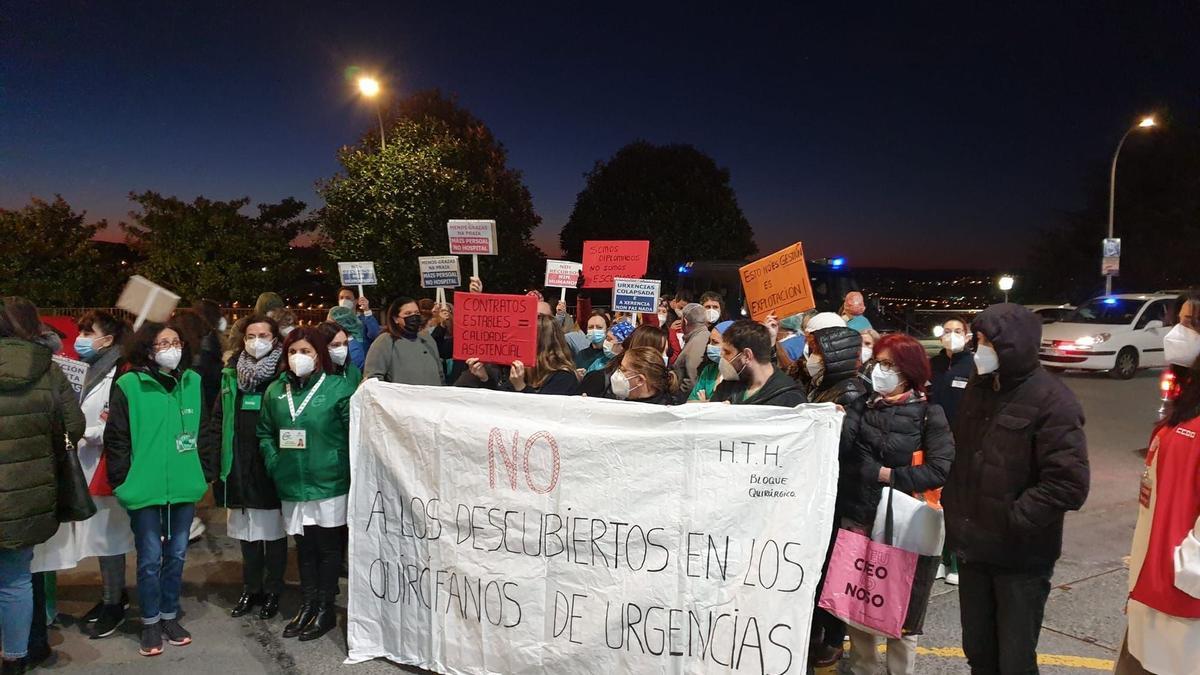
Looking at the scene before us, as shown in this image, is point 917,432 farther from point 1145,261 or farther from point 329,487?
point 1145,261

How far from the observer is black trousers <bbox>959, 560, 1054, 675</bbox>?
9.89ft

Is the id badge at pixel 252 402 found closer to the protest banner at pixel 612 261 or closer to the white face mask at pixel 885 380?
the white face mask at pixel 885 380

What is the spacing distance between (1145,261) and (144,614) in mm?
37056

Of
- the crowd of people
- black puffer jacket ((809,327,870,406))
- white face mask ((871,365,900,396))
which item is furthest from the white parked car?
white face mask ((871,365,900,396))

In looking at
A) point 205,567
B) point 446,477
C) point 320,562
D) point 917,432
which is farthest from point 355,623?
point 917,432

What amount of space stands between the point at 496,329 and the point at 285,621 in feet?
7.49

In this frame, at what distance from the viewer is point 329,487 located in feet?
14.4

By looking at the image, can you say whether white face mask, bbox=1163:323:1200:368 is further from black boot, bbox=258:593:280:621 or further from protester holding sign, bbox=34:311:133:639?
protester holding sign, bbox=34:311:133:639

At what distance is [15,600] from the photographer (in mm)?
3809

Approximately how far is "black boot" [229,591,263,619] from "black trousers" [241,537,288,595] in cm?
3

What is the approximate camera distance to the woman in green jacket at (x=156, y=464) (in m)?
4.21

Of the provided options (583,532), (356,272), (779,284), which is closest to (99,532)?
(583,532)

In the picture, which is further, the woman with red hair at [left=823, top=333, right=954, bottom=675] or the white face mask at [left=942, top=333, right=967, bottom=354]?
the white face mask at [left=942, top=333, right=967, bottom=354]

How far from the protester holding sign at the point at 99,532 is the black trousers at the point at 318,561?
1114 millimetres
